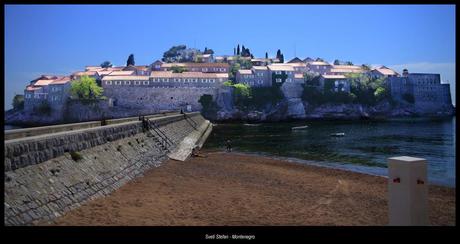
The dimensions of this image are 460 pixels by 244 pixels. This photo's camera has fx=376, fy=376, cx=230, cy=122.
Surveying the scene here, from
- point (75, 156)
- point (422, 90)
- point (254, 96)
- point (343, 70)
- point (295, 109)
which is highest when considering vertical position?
point (343, 70)

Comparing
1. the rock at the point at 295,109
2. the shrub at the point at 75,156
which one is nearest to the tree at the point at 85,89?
the rock at the point at 295,109

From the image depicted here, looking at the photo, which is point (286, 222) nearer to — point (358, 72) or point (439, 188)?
point (439, 188)

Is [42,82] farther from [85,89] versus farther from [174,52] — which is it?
[174,52]

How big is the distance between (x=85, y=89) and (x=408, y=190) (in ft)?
343

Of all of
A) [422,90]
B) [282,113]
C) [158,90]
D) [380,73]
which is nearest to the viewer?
[282,113]

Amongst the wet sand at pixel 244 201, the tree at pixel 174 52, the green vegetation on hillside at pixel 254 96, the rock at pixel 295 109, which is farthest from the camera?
the tree at pixel 174 52

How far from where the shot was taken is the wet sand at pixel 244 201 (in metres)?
8.81

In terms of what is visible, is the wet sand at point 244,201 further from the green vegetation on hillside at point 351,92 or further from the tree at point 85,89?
the green vegetation on hillside at point 351,92

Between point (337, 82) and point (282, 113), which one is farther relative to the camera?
point (337, 82)

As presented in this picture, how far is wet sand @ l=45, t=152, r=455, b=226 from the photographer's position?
28.9 feet

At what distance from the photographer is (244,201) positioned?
11359 millimetres

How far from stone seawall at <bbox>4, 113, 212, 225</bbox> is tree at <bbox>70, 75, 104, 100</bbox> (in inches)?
3630

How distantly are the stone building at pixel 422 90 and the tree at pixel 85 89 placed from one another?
3516 inches

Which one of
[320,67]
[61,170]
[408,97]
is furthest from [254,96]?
[61,170]
